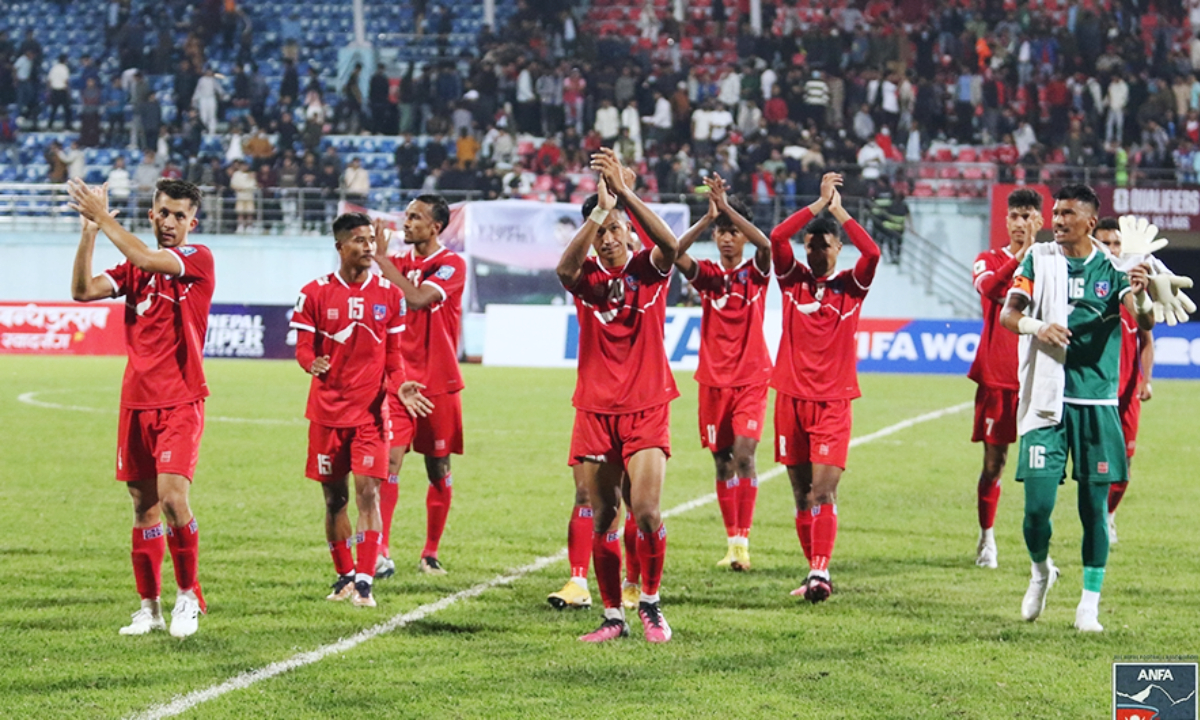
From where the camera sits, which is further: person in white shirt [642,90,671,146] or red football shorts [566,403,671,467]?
person in white shirt [642,90,671,146]

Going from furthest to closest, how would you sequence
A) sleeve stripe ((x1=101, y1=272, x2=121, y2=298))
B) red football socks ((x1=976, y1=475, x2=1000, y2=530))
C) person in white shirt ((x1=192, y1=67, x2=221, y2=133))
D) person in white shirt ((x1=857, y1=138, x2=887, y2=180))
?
person in white shirt ((x1=192, y1=67, x2=221, y2=133))
person in white shirt ((x1=857, y1=138, x2=887, y2=180))
red football socks ((x1=976, y1=475, x2=1000, y2=530))
sleeve stripe ((x1=101, y1=272, x2=121, y2=298))

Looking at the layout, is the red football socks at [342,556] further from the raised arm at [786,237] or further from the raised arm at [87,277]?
the raised arm at [786,237]

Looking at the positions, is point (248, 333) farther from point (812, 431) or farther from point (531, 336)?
point (812, 431)

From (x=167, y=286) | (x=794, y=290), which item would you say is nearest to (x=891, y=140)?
(x=794, y=290)

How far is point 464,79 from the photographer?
34.1 m

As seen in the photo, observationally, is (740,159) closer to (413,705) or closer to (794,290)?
(794,290)

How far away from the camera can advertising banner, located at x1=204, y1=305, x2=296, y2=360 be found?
28953 mm

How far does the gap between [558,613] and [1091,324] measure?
3.01 m

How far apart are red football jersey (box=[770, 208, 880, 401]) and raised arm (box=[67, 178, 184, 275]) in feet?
10.9

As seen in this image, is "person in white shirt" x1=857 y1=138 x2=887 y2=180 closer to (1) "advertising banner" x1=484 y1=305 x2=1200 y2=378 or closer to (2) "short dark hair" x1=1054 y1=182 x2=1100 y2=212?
(1) "advertising banner" x1=484 y1=305 x2=1200 y2=378

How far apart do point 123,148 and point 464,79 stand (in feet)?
25.4

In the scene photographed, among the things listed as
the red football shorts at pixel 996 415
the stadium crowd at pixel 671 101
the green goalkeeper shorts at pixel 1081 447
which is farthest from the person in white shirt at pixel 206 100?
the green goalkeeper shorts at pixel 1081 447

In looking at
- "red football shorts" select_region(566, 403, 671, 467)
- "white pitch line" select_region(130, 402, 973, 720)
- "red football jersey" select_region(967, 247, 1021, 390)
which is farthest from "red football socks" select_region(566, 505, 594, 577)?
"red football jersey" select_region(967, 247, 1021, 390)

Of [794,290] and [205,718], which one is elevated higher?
[794,290]
